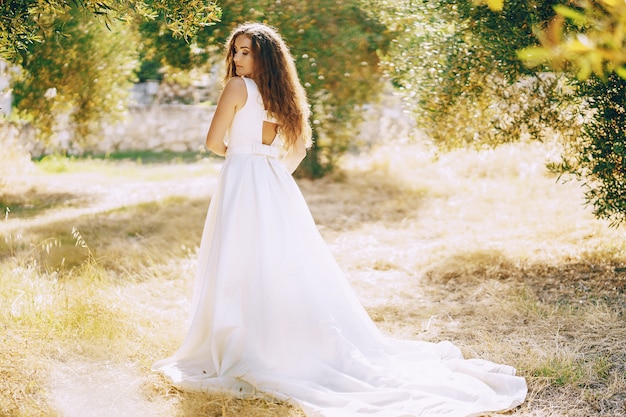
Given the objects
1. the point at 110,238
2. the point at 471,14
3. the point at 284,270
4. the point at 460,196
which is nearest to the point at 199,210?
the point at 110,238

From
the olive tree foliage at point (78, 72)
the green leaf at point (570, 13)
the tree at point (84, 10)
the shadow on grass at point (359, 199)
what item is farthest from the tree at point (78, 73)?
the green leaf at point (570, 13)

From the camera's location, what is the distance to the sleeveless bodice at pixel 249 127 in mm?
4172

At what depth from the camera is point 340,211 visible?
1070cm

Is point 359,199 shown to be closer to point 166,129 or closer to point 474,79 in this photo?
point 474,79

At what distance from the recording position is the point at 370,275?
7500 mm

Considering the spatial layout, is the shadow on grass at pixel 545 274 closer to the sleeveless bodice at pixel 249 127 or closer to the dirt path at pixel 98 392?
the sleeveless bodice at pixel 249 127

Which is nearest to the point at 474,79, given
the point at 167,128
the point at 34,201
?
the point at 34,201

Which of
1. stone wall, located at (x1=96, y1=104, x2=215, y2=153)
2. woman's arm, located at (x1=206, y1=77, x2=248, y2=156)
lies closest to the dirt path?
woman's arm, located at (x1=206, y1=77, x2=248, y2=156)

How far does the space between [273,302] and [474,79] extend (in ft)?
12.9

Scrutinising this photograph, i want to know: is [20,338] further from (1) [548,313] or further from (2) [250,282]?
(1) [548,313]

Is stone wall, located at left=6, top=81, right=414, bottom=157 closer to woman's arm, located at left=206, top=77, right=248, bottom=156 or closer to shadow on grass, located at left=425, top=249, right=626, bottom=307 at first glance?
shadow on grass, located at left=425, top=249, right=626, bottom=307

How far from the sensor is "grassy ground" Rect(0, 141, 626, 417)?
163 inches

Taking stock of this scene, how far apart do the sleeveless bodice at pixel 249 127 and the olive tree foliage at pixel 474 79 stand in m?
2.85

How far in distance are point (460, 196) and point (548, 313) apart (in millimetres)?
5987
